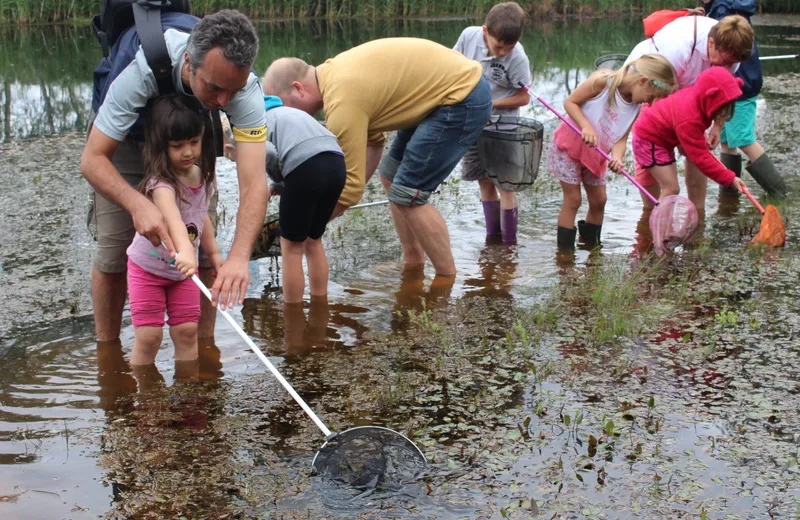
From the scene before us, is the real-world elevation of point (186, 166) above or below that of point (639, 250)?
above

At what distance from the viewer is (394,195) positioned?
5.82m

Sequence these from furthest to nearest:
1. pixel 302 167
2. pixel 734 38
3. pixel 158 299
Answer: pixel 734 38 < pixel 302 167 < pixel 158 299

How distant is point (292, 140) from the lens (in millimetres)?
4957

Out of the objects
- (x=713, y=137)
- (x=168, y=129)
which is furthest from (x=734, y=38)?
(x=168, y=129)

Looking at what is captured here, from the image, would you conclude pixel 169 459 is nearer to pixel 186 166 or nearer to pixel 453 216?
pixel 186 166

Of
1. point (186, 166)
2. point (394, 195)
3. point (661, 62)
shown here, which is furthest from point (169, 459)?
point (661, 62)

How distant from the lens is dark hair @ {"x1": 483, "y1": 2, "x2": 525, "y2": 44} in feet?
21.1

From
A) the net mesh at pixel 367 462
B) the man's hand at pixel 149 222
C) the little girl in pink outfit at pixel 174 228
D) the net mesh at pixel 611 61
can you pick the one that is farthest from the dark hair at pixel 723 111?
the man's hand at pixel 149 222

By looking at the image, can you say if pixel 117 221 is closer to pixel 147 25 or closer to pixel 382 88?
pixel 147 25

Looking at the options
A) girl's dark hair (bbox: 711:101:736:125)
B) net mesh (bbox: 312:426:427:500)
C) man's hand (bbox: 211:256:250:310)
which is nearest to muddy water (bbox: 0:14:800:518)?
net mesh (bbox: 312:426:427:500)

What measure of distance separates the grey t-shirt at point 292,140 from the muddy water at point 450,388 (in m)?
0.98

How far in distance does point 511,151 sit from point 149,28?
125 inches

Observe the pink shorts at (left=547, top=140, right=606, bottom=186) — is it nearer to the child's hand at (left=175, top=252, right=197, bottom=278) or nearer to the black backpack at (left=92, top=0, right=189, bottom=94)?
the black backpack at (left=92, top=0, right=189, bottom=94)

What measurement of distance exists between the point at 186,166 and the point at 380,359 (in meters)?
1.37
